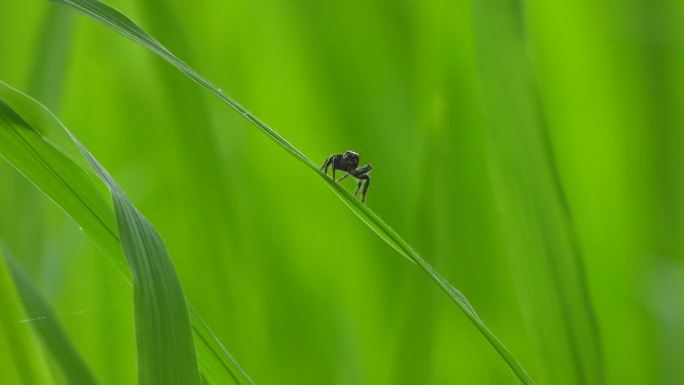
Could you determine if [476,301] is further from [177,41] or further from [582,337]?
[177,41]

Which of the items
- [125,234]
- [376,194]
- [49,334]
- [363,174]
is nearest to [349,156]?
[363,174]

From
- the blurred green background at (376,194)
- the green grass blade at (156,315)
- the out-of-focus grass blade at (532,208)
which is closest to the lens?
the green grass blade at (156,315)

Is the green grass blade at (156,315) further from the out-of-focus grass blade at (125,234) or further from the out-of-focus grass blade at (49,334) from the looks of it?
the out-of-focus grass blade at (49,334)

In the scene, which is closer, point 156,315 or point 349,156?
point 156,315

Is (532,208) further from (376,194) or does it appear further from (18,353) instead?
(18,353)

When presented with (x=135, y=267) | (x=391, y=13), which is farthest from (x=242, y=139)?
(x=135, y=267)

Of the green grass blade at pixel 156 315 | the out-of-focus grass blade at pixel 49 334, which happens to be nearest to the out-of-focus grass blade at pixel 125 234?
the green grass blade at pixel 156 315

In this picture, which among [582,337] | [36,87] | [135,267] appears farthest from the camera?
[36,87]
